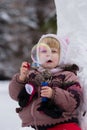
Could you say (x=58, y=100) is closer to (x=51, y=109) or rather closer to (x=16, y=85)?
(x=51, y=109)

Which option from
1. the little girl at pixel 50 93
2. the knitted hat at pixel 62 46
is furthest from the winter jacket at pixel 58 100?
the knitted hat at pixel 62 46

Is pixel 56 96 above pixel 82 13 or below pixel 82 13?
below

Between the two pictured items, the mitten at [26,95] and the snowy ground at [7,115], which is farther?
A: the snowy ground at [7,115]

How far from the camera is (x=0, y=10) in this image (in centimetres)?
1044

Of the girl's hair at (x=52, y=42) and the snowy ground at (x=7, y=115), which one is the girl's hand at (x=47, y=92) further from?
the snowy ground at (x=7, y=115)

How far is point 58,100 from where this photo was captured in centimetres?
344

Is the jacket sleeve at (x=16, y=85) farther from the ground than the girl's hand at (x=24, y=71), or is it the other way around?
the girl's hand at (x=24, y=71)

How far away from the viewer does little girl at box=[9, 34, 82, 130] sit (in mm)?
3455

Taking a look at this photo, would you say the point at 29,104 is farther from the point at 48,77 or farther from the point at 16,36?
the point at 16,36

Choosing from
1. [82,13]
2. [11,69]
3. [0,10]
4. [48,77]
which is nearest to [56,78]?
[48,77]

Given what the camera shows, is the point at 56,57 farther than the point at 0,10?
No

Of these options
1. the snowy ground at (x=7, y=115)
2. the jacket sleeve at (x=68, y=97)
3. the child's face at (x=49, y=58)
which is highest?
the child's face at (x=49, y=58)

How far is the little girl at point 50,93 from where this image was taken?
346 centimetres

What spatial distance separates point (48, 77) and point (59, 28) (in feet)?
1.80
